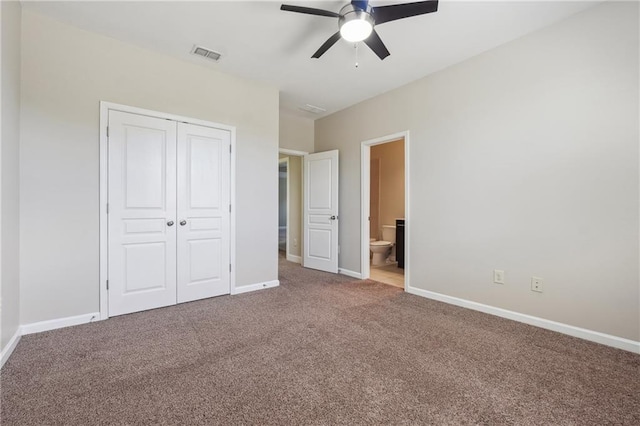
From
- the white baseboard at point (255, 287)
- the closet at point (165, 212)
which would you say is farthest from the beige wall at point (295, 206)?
the closet at point (165, 212)

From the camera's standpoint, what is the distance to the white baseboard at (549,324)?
216 cm

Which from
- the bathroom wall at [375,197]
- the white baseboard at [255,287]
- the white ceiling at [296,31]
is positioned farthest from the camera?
the bathroom wall at [375,197]

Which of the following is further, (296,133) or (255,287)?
(296,133)

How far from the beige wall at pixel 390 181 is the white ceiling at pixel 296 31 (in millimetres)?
2478

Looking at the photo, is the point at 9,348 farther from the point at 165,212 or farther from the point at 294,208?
the point at 294,208

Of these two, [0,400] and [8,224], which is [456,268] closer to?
[0,400]

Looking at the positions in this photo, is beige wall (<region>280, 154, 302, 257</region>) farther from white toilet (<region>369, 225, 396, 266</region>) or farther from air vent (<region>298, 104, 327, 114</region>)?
white toilet (<region>369, 225, 396, 266</region>)

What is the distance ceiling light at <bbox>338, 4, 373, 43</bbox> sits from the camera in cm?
210

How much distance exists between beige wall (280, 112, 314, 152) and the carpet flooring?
3094 mm

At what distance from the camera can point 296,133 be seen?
5.05 m

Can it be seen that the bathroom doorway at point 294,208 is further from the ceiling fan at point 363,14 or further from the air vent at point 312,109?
the ceiling fan at point 363,14

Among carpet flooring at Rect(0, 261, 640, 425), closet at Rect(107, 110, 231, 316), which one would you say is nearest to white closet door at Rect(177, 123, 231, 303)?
closet at Rect(107, 110, 231, 316)

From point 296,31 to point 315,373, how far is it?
284cm

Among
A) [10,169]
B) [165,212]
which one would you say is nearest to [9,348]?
[10,169]
